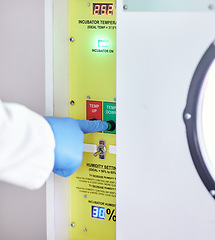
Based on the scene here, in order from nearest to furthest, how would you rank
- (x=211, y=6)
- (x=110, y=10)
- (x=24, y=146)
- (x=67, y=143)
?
1. (x=211, y=6)
2. (x=24, y=146)
3. (x=67, y=143)
4. (x=110, y=10)

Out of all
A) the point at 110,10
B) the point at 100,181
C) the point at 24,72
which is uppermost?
the point at 110,10

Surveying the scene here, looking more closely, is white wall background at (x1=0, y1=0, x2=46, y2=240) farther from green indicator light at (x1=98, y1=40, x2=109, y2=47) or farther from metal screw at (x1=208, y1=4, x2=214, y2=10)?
metal screw at (x1=208, y1=4, x2=214, y2=10)

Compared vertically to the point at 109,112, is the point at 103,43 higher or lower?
higher

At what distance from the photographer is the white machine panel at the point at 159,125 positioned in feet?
4.66

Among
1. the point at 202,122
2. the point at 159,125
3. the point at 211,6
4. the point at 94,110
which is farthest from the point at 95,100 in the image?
the point at 211,6

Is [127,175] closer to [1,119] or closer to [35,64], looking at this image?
[1,119]

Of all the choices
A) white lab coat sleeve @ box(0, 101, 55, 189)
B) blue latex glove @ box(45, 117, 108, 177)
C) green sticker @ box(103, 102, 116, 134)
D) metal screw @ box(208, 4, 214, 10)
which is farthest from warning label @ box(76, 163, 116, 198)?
metal screw @ box(208, 4, 214, 10)

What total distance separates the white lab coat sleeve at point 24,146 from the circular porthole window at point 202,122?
19.3 inches

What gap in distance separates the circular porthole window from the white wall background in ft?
3.02

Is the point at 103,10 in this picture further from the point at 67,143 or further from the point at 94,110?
the point at 67,143

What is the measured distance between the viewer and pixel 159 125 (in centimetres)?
150

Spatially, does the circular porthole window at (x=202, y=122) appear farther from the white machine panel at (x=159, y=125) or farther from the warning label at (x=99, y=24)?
the warning label at (x=99, y=24)

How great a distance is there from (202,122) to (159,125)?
0.15 m

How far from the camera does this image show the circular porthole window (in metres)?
1.42
